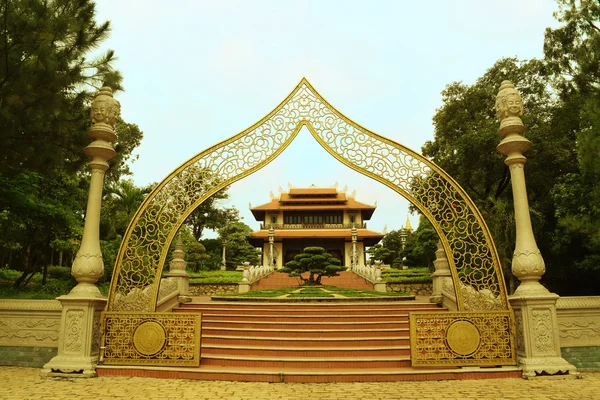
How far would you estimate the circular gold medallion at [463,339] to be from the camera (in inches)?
199

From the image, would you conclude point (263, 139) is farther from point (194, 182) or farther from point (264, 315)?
point (264, 315)

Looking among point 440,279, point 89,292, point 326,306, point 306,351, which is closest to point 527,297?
point 306,351

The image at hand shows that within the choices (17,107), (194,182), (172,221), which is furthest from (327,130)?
(17,107)

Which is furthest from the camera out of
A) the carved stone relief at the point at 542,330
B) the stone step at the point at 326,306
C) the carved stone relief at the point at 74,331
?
the stone step at the point at 326,306

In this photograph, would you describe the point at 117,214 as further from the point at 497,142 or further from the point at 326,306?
the point at 497,142

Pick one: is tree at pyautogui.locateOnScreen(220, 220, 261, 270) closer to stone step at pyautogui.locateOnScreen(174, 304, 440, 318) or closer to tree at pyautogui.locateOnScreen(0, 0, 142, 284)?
stone step at pyautogui.locateOnScreen(174, 304, 440, 318)

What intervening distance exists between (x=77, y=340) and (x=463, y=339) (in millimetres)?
4787

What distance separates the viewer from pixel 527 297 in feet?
16.4

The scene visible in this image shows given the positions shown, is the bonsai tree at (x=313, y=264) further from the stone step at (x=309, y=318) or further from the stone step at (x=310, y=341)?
the stone step at (x=310, y=341)

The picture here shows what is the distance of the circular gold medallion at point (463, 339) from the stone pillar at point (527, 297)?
22.3 inches

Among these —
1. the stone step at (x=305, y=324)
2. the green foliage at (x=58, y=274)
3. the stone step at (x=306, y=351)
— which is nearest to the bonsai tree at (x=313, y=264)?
the stone step at (x=305, y=324)

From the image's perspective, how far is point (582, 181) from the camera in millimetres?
10914

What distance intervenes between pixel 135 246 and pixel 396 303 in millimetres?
5747

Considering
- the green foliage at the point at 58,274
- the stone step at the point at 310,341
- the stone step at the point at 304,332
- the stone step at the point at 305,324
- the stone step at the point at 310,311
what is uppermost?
the green foliage at the point at 58,274
